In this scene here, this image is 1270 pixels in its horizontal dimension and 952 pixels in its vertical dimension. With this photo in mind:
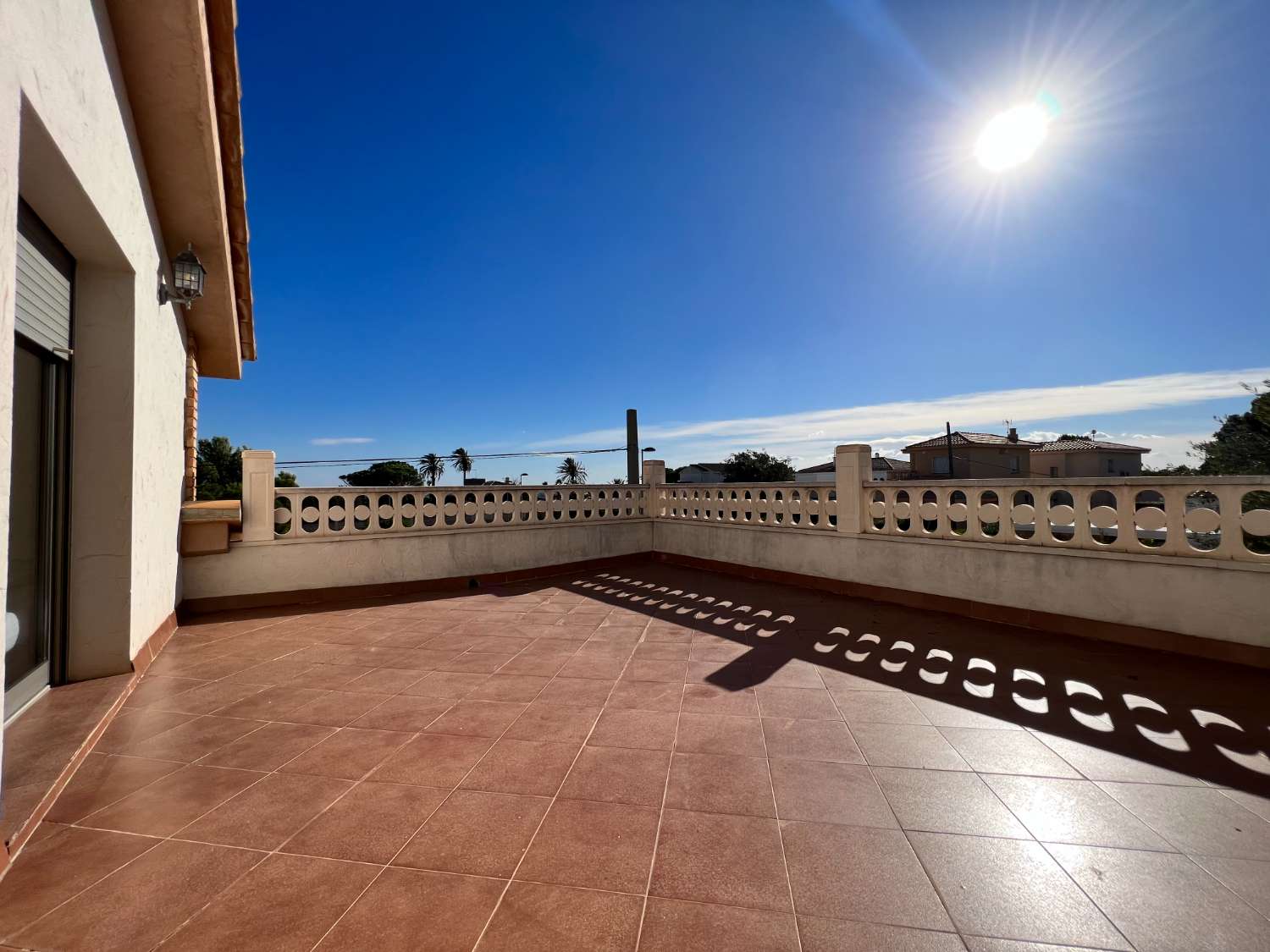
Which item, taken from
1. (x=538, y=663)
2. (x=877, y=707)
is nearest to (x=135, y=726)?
(x=538, y=663)

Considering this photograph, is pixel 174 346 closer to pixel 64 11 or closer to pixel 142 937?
pixel 64 11

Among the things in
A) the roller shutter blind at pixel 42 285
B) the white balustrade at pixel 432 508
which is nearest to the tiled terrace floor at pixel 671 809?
the white balustrade at pixel 432 508

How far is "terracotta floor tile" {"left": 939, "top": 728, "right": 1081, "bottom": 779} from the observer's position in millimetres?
2125

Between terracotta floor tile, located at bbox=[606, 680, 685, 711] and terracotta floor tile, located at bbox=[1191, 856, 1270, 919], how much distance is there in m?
2.06

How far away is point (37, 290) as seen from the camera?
2.57 m

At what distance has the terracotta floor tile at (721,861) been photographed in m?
1.46

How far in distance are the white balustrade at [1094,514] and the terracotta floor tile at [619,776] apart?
4.03 m

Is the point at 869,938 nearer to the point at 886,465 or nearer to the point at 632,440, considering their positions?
the point at 632,440

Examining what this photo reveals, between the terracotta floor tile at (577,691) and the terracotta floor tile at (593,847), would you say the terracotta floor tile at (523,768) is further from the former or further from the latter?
the terracotta floor tile at (577,691)

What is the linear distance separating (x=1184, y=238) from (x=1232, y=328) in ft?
46.6

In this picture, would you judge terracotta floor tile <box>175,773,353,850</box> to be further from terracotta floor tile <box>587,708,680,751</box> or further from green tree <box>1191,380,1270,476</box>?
green tree <box>1191,380,1270,476</box>

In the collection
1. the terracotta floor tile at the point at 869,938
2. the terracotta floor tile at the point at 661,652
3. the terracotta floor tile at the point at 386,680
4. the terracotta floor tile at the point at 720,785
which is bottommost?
the terracotta floor tile at the point at 661,652

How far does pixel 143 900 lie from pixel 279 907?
0.44 m

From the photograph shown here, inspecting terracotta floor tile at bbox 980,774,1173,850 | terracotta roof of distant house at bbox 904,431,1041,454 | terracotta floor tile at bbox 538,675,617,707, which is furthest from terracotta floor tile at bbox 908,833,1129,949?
terracotta roof of distant house at bbox 904,431,1041,454
